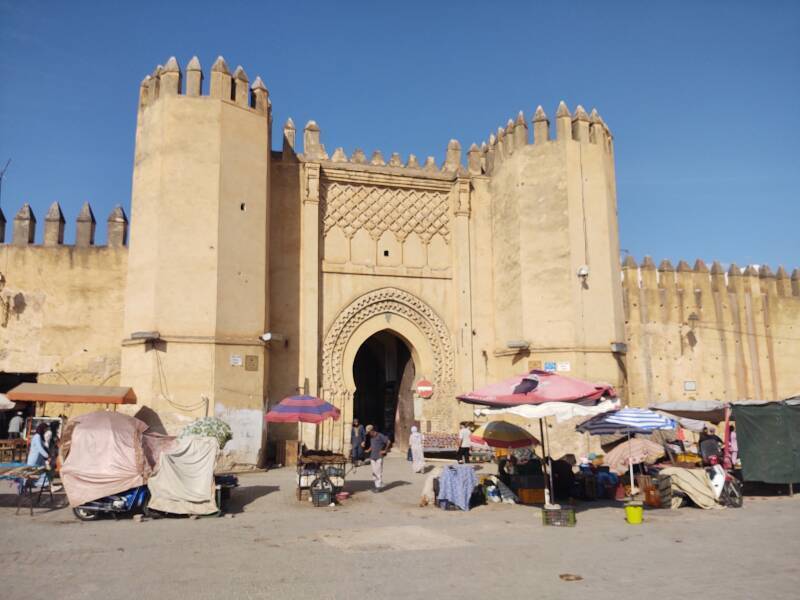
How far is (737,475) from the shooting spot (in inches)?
550

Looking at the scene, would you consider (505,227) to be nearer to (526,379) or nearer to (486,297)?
(486,297)

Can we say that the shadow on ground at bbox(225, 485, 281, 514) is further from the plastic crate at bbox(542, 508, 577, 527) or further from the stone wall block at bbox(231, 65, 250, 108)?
the stone wall block at bbox(231, 65, 250, 108)

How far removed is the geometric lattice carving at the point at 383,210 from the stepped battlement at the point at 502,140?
0.64 meters

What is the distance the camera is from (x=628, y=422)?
1034 cm

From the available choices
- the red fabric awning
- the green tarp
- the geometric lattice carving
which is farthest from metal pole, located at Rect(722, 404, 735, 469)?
the red fabric awning

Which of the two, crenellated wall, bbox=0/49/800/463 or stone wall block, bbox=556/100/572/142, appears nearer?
crenellated wall, bbox=0/49/800/463

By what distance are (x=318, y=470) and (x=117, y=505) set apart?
3018 mm

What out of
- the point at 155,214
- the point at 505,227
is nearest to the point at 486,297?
the point at 505,227

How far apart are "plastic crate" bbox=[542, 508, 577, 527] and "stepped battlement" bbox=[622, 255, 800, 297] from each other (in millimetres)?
12280

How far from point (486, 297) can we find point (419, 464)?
534 cm

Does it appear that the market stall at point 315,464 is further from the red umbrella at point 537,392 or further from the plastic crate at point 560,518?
the plastic crate at point 560,518

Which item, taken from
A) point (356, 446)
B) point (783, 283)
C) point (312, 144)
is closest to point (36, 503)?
point (356, 446)

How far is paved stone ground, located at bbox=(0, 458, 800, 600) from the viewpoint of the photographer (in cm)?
576

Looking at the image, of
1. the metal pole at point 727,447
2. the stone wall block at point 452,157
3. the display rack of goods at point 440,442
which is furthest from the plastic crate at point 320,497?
the stone wall block at point 452,157
